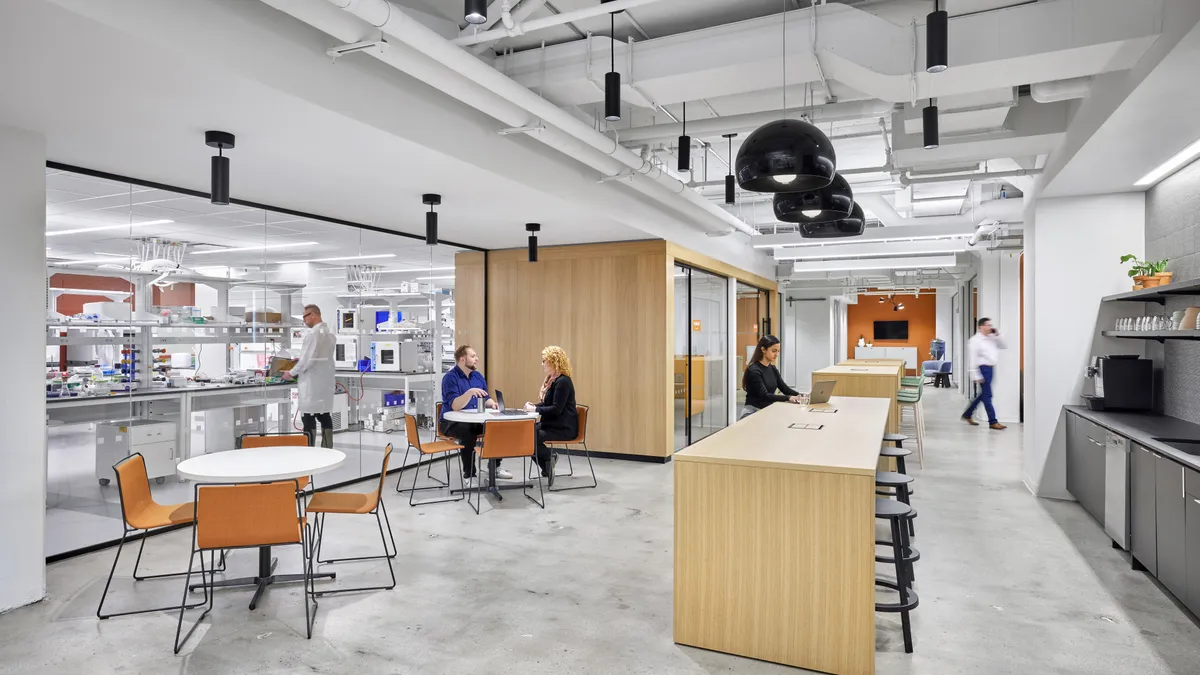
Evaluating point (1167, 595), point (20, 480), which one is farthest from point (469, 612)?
point (1167, 595)

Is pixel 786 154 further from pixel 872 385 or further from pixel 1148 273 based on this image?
pixel 872 385

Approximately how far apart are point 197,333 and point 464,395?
2321 mm

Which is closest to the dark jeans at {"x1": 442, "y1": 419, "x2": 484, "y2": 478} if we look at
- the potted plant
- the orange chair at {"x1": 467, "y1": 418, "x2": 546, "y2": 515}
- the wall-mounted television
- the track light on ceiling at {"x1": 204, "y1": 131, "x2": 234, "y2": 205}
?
the orange chair at {"x1": 467, "y1": 418, "x2": 546, "y2": 515}

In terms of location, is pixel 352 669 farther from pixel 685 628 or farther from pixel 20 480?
pixel 20 480

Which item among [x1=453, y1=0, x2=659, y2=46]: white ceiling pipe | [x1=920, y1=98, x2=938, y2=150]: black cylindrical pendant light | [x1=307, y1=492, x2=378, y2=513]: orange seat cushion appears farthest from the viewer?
[x1=307, y1=492, x2=378, y2=513]: orange seat cushion

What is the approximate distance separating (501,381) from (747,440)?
5806 millimetres

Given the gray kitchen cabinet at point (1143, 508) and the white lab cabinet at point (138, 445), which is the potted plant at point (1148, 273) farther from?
the white lab cabinet at point (138, 445)

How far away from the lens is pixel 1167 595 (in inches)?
159

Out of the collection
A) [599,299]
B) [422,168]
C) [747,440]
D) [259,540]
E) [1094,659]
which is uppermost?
[422,168]

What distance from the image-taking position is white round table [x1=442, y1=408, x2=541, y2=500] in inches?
238

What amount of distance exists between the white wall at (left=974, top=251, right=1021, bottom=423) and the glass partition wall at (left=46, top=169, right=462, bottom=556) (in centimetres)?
983

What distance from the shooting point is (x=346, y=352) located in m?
7.25

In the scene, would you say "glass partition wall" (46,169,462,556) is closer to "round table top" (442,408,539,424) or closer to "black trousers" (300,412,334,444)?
"black trousers" (300,412,334,444)

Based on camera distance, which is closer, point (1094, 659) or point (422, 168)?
point (1094, 659)
